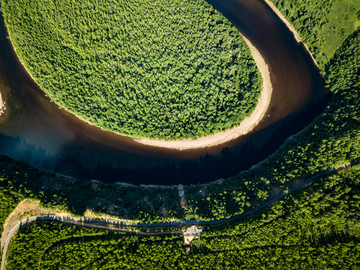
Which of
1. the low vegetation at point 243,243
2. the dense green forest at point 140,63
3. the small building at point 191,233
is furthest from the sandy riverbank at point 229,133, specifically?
the low vegetation at point 243,243

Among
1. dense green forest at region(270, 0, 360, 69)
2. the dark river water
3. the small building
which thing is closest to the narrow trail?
the small building

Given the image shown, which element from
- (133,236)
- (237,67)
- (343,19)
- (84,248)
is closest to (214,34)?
(237,67)

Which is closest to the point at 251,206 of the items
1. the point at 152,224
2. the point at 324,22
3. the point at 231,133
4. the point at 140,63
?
the point at 231,133

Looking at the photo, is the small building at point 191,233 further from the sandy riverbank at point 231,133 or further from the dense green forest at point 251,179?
the sandy riverbank at point 231,133

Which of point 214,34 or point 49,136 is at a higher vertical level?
point 214,34

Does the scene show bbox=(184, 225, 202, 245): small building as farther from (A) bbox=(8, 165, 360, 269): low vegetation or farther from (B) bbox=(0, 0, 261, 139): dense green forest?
(B) bbox=(0, 0, 261, 139): dense green forest

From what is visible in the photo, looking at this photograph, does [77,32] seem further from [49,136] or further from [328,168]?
[328,168]

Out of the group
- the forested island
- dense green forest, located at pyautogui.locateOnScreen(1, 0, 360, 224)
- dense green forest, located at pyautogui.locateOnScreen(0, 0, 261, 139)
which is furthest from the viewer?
dense green forest, located at pyautogui.locateOnScreen(0, 0, 261, 139)
